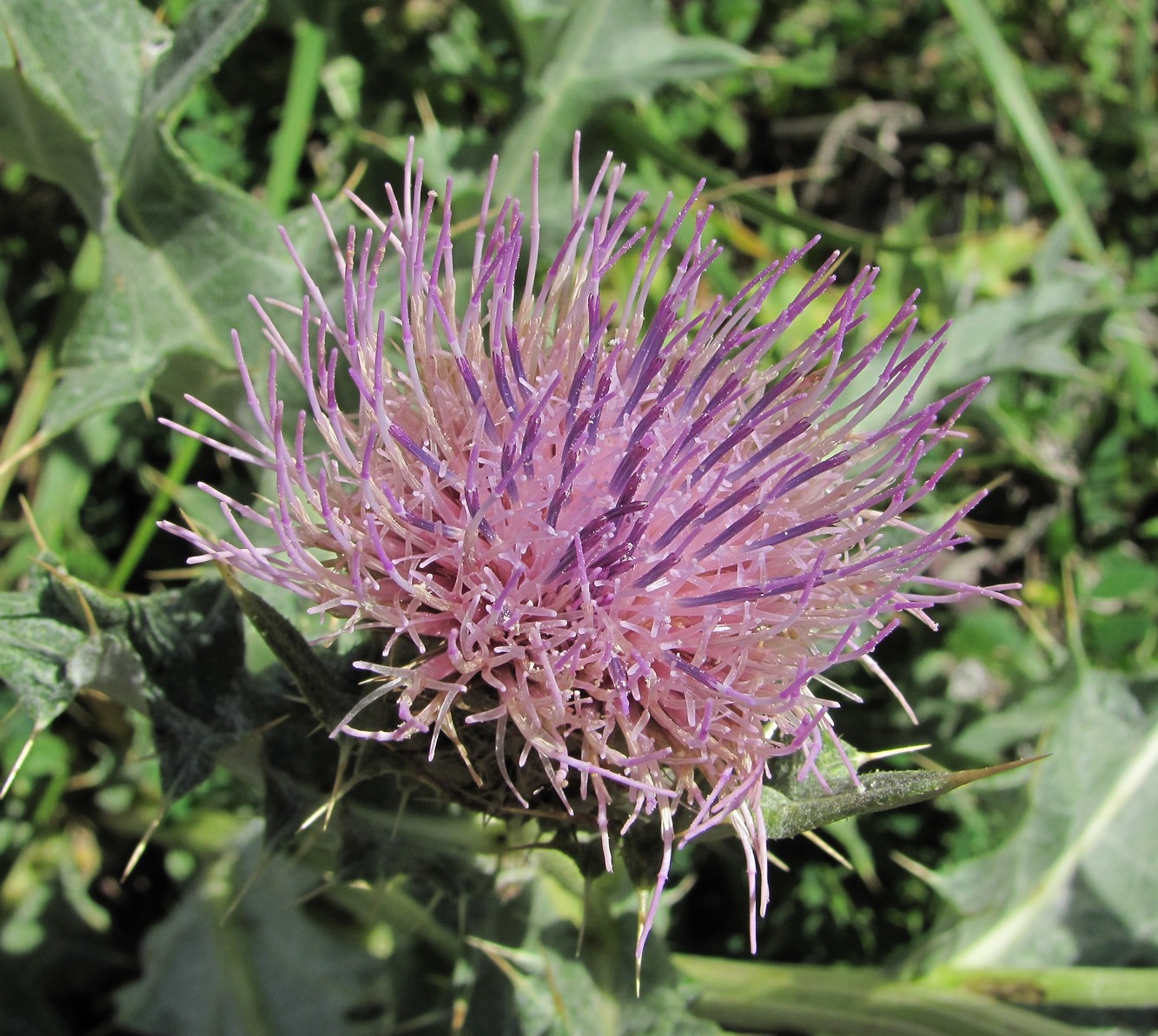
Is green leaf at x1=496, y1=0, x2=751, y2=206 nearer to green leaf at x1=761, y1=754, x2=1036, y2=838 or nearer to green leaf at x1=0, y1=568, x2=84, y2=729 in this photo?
green leaf at x1=0, y1=568, x2=84, y2=729

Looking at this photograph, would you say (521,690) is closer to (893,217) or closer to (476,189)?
(476,189)

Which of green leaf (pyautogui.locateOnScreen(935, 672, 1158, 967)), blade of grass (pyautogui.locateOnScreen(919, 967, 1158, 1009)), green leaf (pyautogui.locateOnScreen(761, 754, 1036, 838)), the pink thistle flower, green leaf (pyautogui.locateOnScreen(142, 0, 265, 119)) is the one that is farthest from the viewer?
green leaf (pyautogui.locateOnScreen(935, 672, 1158, 967))

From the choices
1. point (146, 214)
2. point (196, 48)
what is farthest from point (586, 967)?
point (196, 48)

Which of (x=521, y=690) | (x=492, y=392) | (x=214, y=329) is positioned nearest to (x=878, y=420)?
(x=492, y=392)

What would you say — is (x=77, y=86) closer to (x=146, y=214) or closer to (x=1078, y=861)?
(x=146, y=214)

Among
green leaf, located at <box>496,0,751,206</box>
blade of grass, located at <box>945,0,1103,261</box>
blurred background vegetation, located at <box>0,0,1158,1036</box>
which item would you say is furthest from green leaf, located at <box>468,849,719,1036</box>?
blade of grass, located at <box>945,0,1103,261</box>

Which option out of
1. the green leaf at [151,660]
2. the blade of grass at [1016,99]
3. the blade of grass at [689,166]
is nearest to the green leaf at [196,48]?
the green leaf at [151,660]
